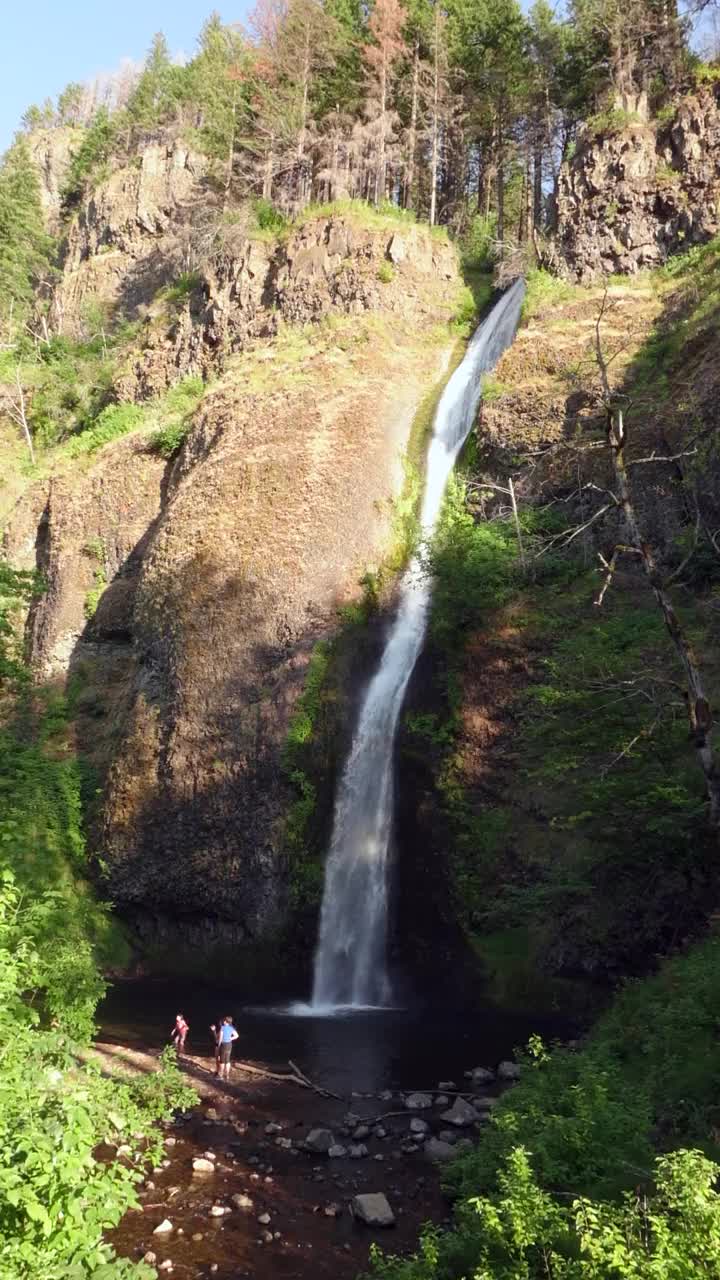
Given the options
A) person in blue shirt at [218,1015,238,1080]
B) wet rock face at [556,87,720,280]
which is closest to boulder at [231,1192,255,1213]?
person in blue shirt at [218,1015,238,1080]

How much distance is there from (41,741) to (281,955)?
11812 mm

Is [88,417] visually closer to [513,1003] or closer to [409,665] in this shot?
[409,665]

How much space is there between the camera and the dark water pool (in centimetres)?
1420

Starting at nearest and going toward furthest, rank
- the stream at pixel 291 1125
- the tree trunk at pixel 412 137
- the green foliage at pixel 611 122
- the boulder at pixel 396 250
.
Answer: the stream at pixel 291 1125 → the green foliage at pixel 611 122 → the boulder at pixel 396 250 → the tree trunk at pixel 412 137

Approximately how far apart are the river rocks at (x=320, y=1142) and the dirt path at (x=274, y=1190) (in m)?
0.13

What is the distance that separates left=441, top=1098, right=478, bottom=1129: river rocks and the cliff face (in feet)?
27.4

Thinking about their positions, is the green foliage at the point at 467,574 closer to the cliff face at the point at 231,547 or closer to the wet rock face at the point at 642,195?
the cliff face at the point at 231,547

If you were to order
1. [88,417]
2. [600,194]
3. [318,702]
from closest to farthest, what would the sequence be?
[318,702], [600,194], [88,417]

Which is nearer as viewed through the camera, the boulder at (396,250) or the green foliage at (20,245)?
the boulder at (396,250)

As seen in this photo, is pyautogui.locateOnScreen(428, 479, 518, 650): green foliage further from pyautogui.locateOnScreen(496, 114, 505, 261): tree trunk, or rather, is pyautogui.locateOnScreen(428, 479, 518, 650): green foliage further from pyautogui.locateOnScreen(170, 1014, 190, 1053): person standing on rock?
pyautogui.locateOnScreen(496, 114, 505, 261): tree trunk

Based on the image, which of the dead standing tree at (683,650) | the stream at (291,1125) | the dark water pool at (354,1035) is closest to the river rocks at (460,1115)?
the stream at (291,1125)

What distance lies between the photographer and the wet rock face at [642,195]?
3045 centimetres

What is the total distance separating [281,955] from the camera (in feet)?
65.0

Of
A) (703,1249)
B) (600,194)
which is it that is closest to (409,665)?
(703,1249)
